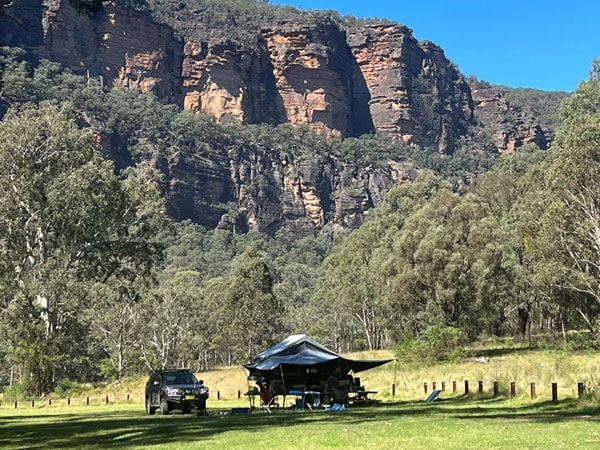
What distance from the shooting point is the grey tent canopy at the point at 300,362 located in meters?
28.1

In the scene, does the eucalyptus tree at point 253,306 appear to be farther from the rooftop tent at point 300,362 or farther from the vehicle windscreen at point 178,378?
the vehicle windscreen at point 178,378

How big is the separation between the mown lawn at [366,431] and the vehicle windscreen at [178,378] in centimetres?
443

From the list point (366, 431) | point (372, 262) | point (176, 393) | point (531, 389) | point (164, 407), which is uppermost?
point (372, 262)

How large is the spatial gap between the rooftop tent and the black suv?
2456 mm

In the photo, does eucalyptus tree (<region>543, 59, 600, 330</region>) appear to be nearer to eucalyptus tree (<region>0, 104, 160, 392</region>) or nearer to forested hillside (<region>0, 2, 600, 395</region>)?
forested hillside (<region>0, 2, 600, 395</region>)

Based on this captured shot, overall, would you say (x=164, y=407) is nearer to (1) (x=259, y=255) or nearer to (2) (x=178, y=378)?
(2) (x=178, y=378)

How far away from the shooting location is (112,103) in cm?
19862

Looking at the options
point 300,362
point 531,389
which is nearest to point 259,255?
point 300,362

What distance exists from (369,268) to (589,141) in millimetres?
34942

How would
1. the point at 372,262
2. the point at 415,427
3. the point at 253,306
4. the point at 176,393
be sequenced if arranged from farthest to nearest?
the point at 253,306 < the point at 372,262 < the point at 176,393 < the point at 415,427

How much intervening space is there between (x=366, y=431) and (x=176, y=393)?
38.5 feet

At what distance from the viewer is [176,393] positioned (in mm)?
26500

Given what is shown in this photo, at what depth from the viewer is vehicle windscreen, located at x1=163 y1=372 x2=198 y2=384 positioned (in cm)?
2748

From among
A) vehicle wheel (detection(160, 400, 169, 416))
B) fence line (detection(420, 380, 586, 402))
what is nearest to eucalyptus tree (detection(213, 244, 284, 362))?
fence line (detection(420, 380, 586, 402))
